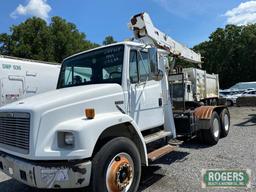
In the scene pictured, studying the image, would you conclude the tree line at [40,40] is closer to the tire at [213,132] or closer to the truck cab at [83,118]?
the tire at [213,132]

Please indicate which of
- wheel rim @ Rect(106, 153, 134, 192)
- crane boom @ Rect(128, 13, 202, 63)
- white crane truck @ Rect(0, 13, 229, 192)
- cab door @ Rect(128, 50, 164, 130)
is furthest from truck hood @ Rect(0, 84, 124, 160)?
crane boom @ Rect(128, 13, 202, 63)

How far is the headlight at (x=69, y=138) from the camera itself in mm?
4020

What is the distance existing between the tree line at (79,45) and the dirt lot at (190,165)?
24329 mm

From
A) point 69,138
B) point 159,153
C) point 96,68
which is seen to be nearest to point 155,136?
point 159,153

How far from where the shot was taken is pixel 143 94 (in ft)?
18.5

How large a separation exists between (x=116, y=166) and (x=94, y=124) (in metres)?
0.74

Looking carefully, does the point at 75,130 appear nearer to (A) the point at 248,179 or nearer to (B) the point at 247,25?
(A) the point at 248,179

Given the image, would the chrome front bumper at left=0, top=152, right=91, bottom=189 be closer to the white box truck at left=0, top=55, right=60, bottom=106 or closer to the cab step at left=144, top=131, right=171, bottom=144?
the cab step at left=144, top=131, right=171, bottom=144

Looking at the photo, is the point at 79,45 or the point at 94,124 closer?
the point at 94,124

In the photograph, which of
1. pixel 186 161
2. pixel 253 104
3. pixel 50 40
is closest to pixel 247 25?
pixel 253 104

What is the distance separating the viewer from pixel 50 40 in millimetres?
31375

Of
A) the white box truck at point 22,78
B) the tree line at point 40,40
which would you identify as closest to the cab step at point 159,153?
the white box truck at point 22,78

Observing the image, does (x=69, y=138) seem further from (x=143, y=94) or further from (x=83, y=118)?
(x=143, y=94)

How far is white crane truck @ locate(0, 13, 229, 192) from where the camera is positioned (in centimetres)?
400
